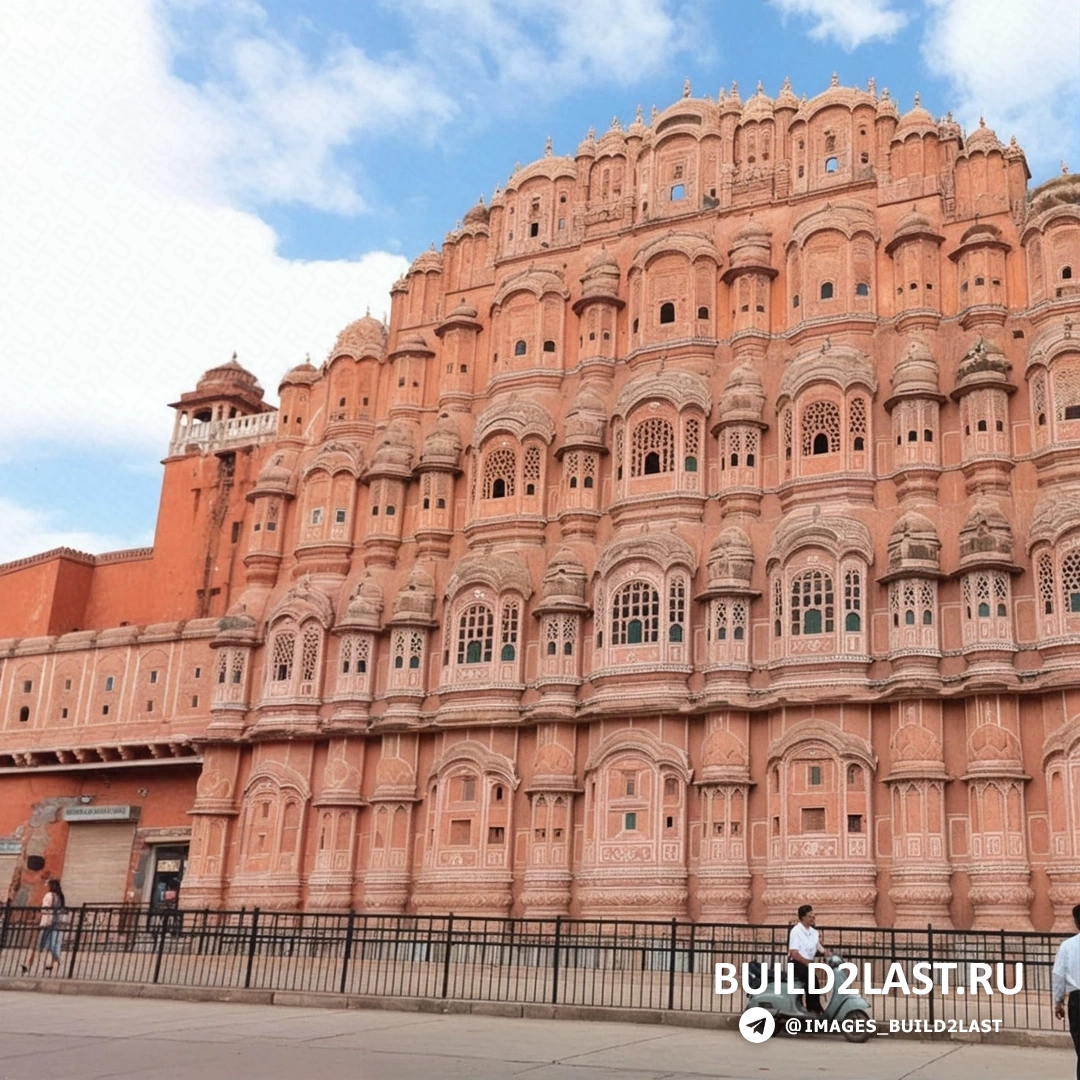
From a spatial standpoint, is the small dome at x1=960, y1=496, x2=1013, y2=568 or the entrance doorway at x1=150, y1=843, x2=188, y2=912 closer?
the small dome at x1=960, y1=496, x2=1013, y2=568

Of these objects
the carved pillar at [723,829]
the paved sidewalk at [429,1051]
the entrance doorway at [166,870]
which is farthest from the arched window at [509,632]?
the paved sidewalk at [429,1051]

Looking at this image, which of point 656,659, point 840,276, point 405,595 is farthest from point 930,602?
point 405,595

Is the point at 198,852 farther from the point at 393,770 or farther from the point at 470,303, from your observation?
the point at 470,303

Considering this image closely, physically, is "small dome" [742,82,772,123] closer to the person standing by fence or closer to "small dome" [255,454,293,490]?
"small dome" [255,454,293,490]

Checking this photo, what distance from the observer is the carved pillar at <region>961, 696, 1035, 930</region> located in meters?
23.5

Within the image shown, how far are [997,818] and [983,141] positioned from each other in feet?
51.1

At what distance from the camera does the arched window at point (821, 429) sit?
28.4 meters

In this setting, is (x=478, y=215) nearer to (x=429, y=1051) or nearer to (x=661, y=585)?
(x=661, y=585)

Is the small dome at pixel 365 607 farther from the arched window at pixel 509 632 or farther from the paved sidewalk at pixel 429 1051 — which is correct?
the paved sidewalk at pixel 429 1051

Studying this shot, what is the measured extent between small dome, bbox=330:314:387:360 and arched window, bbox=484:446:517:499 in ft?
19.3

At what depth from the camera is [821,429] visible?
28.6 metres

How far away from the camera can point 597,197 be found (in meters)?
34.8

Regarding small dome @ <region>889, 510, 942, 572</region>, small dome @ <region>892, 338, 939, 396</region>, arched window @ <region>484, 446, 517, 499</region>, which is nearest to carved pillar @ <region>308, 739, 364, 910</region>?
arched window @ <region>484, 446, 517, 499</region>

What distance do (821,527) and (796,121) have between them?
1146 centimetres
